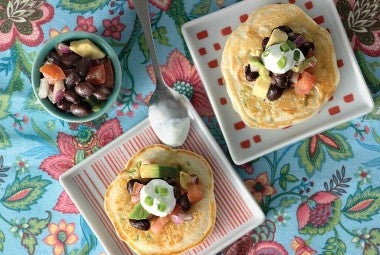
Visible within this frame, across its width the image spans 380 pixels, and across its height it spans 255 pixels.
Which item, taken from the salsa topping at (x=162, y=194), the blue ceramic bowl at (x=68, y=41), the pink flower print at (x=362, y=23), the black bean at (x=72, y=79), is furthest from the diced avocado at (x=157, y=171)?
the pink flower print at (x=362, y=23)

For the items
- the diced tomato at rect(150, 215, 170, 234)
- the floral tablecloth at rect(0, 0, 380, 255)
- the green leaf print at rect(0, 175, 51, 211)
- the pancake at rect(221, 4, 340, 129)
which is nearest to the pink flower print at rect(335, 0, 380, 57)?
the floral tablecloth at rect(0, 0, 380, 255)

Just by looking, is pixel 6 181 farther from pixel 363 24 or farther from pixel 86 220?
pixel 363 24

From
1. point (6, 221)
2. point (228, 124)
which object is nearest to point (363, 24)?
point (228, 124)

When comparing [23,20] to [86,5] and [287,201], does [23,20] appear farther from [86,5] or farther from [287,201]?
[287,201]

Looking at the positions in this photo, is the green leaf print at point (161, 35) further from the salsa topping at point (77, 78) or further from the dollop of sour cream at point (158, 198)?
the dollop of sour cream at point (158, 198)

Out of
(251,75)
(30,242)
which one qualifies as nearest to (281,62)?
(251,75)

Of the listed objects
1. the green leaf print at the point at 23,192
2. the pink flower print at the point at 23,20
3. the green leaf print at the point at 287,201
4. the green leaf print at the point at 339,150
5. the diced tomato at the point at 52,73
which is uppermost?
the pink flower print at the point at 23,20
